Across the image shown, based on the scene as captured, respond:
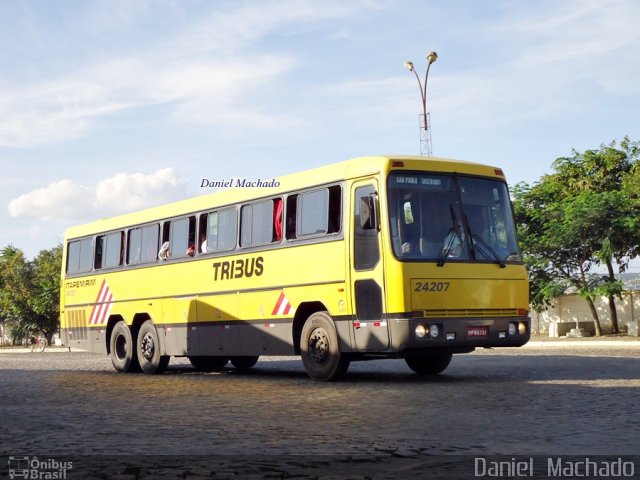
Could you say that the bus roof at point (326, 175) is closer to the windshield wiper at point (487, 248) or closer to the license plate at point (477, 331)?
the windshield wiper at point (487, 248)

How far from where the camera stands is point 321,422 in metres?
11.0

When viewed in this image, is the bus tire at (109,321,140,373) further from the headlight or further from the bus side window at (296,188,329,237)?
the headlight

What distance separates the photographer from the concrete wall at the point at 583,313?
3900cm

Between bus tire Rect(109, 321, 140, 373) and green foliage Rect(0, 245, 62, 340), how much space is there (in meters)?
50.2

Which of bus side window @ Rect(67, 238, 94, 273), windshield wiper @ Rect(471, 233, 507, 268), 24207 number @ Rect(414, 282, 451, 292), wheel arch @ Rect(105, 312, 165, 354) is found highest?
bus side window @ Rect(67, 238, 94, 273)

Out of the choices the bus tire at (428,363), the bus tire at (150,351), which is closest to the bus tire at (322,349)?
the bus tire at (428,363)

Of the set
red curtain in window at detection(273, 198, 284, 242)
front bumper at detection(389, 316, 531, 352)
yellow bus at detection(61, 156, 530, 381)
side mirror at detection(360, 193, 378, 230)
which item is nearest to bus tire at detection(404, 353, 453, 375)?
yellow bus at detection(61, 156, 530, 381)

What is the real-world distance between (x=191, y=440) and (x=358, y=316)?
710 cm

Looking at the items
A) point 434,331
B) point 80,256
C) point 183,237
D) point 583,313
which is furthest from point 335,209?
point 583,313

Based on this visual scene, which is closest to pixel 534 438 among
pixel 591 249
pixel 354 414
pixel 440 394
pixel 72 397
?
pixel 354 414

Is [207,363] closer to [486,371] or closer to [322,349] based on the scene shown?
[322,349]

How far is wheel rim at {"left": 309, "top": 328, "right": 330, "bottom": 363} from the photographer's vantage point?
676 inches

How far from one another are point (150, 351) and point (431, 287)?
30.7 ft

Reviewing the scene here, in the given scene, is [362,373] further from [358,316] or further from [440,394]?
[440,394]
